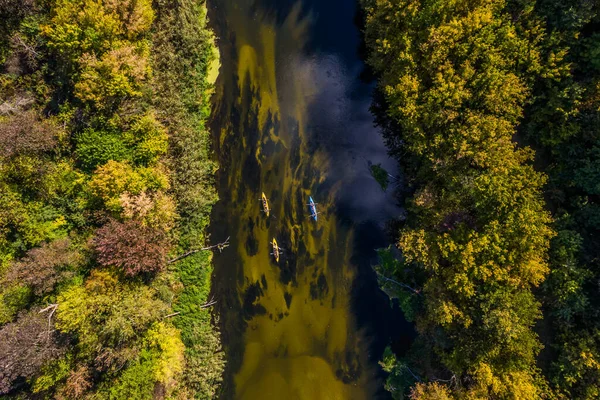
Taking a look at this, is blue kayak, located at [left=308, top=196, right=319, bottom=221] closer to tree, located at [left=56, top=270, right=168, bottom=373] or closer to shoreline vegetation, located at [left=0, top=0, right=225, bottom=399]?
shoreline vegetation, located at [left=0, top=0, right=225, bottom=399]

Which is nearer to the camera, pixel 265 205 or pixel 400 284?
pixel 400 284

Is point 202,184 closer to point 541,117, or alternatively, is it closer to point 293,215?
point 293,215

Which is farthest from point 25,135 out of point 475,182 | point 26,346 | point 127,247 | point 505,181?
point 505,181

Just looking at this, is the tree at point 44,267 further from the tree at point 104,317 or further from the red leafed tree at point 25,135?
the red leafed tree at point 25,135

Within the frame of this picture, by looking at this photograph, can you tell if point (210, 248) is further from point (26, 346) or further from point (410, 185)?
point (410, 185)

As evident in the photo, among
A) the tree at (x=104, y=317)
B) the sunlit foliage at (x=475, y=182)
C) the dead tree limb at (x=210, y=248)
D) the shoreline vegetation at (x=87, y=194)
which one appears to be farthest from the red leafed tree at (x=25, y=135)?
the sunlit foliage at (x=475, y=182)

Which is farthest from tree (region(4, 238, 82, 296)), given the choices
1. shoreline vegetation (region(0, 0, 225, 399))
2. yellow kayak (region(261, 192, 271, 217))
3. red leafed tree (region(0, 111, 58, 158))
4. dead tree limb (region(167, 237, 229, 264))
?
yellow kayak (region(261, 192, 271, 217))
